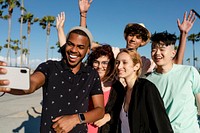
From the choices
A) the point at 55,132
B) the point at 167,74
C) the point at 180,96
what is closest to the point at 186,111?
the point at 180,96

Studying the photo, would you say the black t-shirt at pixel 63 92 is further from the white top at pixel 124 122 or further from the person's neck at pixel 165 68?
the person's neck at pixel 165 68

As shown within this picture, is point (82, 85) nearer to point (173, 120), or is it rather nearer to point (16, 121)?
point (173, 120)

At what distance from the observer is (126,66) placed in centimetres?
285

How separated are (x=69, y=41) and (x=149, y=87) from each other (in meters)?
0.91

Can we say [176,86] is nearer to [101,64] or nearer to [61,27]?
[101,64]

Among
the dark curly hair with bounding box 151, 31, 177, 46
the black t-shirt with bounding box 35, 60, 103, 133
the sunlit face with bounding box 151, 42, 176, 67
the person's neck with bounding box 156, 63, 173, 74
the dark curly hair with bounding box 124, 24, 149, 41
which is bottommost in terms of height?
the black t-shirt with bounding box 35, 60, 103, 133

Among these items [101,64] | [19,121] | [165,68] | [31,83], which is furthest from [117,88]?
[19,121]

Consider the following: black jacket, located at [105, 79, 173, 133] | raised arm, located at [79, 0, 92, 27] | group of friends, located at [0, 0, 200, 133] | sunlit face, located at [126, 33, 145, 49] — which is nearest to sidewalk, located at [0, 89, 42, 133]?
raised arm, located at [79, 0, 92, 27]

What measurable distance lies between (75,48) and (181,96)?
139 cm

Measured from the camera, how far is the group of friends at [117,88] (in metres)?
2.19

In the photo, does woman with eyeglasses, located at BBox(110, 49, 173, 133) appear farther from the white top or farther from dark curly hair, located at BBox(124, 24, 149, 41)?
dark curly hair, located at BBox(124, 24, 149, 41)

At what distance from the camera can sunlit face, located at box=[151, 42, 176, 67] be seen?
3035mm

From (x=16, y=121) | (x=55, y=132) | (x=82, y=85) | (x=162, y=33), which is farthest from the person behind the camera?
(x=16, y=121)

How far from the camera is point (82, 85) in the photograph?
2281 millimetres
